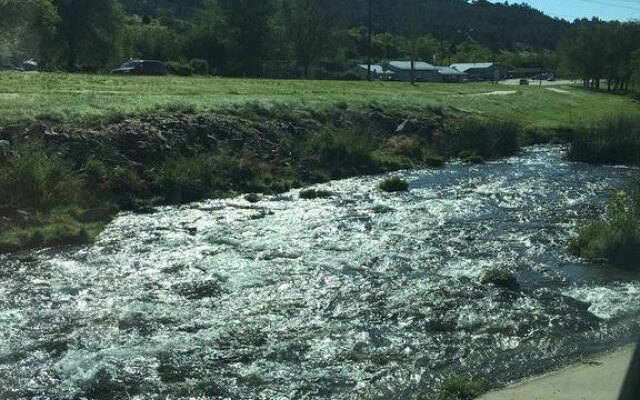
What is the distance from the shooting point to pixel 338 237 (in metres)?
18.2

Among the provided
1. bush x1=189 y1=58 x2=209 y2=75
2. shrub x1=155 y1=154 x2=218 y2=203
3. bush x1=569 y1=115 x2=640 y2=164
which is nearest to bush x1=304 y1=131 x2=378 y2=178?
shrub x1=155 y1=154 x2=218 y2=203

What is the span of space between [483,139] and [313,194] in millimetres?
15480

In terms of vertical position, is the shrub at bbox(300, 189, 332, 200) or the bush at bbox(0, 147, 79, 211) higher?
the bush at bbox(0, 147, 79, 211)

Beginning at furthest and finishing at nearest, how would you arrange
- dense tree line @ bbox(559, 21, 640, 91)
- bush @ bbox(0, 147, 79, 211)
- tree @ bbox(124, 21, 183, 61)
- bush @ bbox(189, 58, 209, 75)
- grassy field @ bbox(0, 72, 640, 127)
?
dense tree line @ bbox(559, 21, 640, 91) → tree @ bbox(124, 21, 183, 61) → bush @ bbox(189, 58, 209, 75) → grassy field @ bbox(0, 72, 640, 127) → bush @ bbox(0, 147, 79, 211)

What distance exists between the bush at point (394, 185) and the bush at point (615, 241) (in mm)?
9556

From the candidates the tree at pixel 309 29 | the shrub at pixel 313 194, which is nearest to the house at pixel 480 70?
the tree at pixel 309 29

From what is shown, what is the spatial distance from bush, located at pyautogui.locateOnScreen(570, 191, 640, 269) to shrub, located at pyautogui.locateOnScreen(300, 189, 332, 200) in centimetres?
970

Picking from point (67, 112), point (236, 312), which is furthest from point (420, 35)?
point (236, 312)

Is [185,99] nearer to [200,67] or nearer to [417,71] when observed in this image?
[200,67]

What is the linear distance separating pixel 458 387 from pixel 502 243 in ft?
30.4

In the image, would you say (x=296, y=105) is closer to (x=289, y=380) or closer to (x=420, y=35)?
(x=289, y=380)

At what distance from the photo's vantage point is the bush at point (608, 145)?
35188 millimetres

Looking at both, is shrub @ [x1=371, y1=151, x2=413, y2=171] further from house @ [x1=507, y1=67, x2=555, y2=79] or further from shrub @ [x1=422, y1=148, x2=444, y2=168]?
house @ [x1=507, y1=67, x2=555, y2=79]

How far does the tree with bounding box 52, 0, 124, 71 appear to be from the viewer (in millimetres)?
66500
